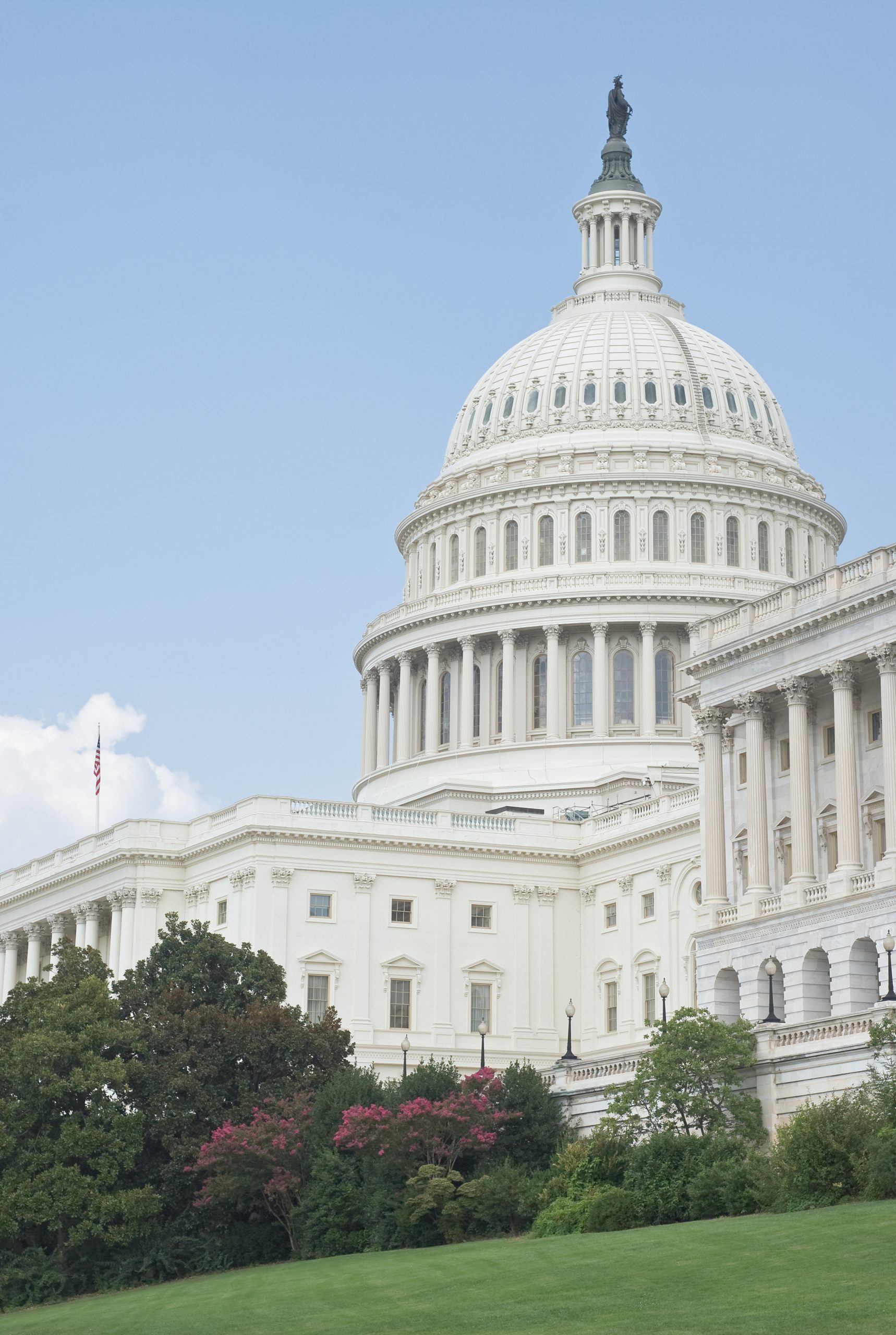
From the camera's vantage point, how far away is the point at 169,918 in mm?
88125

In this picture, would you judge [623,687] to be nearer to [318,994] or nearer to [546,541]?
[546,541]

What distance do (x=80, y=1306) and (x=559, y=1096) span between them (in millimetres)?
15333

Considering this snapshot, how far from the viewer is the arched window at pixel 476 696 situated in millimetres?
143625

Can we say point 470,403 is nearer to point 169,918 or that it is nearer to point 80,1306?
point 169,918

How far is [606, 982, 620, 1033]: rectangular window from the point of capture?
11569 cm

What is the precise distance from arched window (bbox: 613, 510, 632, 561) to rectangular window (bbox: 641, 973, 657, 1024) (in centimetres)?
3609

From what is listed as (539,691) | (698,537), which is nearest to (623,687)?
(539,691)

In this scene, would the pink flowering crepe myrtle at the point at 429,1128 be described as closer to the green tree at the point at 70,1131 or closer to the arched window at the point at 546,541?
the green tree at the point at 70,1131

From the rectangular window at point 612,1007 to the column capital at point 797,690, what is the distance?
30.4 m

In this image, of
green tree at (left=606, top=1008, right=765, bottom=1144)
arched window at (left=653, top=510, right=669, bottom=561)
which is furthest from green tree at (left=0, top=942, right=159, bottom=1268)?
arched window at (left=653, top=510, right=669, bottom=561)

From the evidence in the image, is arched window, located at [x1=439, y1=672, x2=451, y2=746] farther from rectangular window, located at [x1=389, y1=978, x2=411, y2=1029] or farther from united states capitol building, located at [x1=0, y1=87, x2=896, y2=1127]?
rectangular window, located at [x1=389, y1=978, x2=411, y2=1029]

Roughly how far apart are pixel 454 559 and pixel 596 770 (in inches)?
845

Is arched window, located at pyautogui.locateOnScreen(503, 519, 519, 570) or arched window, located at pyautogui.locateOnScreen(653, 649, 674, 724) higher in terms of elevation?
arched window, located at pyautogui.locateOnScreen(503, 519, 519, 570)

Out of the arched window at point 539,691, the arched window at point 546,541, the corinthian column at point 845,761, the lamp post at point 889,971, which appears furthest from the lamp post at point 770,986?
the arched window at point 546,541
